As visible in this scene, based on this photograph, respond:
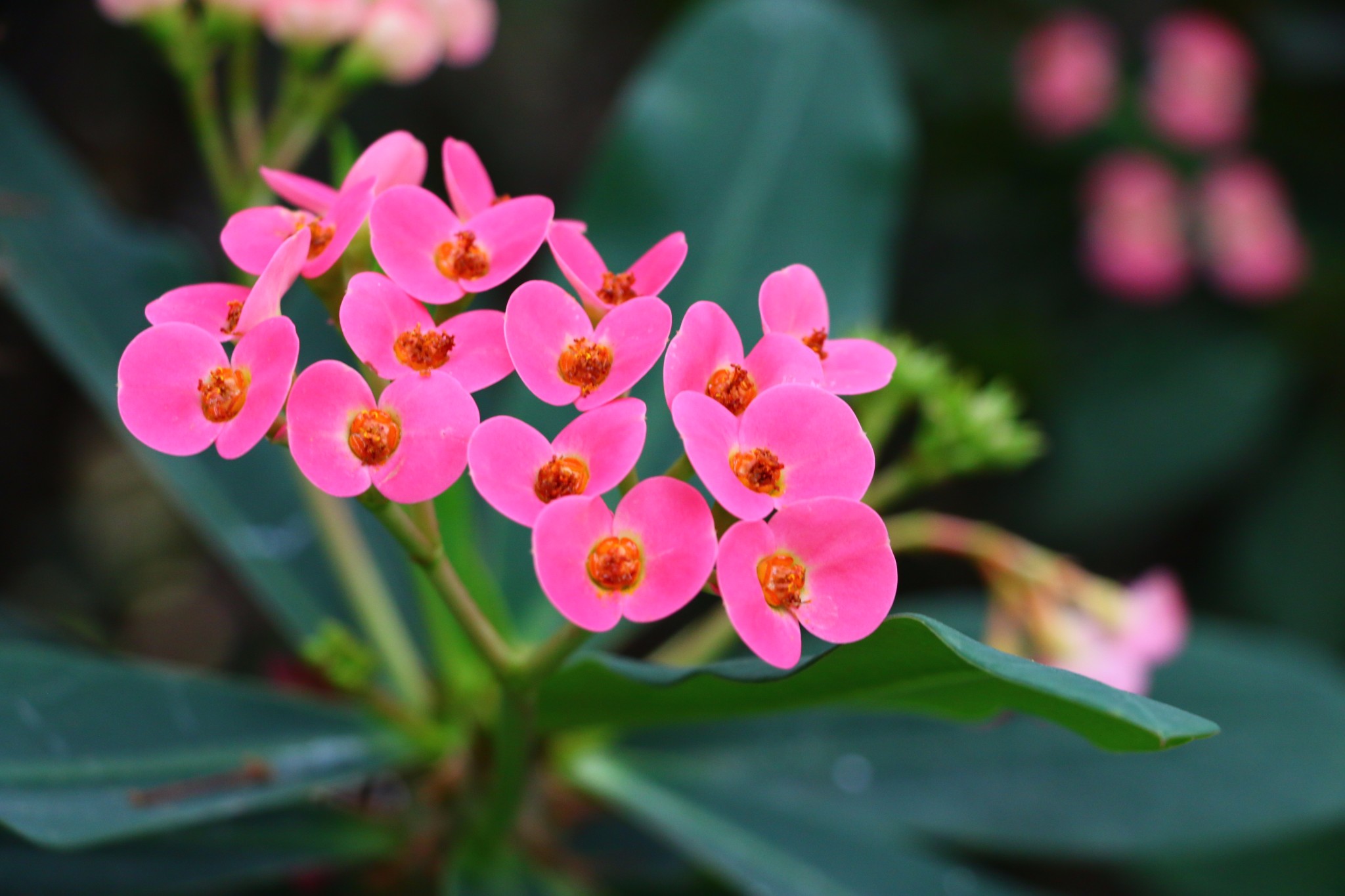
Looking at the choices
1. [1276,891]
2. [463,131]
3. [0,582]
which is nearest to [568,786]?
[0,582]

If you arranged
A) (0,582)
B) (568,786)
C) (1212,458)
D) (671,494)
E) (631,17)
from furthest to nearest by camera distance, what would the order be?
(631,17) < (1212,458) < (0,582) < (568,786) < (671,494)

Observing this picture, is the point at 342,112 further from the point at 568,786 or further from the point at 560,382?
the point at 560,382

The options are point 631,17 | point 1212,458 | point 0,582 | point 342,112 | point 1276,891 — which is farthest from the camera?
point 631,17

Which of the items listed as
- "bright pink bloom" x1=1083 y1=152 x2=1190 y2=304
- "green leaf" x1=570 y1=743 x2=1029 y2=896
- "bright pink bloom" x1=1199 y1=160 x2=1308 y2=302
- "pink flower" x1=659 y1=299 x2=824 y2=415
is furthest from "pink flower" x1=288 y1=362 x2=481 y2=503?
"bright pink bloom" x1=1199 y1=160 x2=1308 y2=302

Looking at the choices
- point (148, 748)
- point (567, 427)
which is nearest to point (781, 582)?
point (567, 427)

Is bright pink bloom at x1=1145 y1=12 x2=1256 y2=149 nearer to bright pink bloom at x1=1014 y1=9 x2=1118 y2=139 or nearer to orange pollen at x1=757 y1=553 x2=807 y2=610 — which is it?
bright pink bloom at x1=1014 y1=9 x2=1118 y2=139

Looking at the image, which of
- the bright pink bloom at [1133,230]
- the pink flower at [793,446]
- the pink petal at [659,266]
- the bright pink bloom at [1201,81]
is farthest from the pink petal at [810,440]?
the bright pink bloom at [1201,81]

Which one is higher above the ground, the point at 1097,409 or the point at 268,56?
the point at 1097,409
